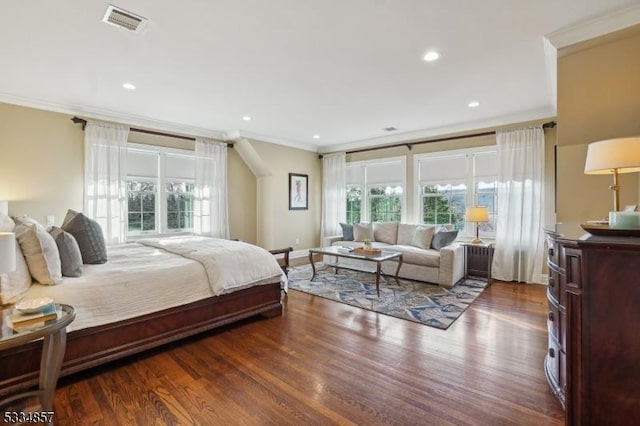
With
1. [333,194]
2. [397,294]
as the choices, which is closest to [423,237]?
[397,294]

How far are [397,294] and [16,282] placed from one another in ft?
12.3

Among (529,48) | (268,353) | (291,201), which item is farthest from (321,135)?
(268,353)

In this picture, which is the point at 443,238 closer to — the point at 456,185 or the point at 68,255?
the point at 456,185

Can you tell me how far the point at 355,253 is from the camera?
4461 mm

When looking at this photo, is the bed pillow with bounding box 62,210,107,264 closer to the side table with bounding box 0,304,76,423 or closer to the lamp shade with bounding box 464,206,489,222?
the side table with bounding box 0,304,76,423

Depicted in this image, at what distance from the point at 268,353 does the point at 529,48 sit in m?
3.49

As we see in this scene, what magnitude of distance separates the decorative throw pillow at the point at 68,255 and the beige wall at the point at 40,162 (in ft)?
7.52

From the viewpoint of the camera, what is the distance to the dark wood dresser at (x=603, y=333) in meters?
1.36

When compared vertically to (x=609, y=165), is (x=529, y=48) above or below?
above

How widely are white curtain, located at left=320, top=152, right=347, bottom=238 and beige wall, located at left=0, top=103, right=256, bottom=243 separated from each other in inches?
181

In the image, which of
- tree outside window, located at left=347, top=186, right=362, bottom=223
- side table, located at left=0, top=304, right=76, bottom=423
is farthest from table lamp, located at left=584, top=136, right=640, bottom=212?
tree outside window, located at left=347, top=186, right=362, bottom=223

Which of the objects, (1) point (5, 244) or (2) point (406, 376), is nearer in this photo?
(1) point (5, 244)

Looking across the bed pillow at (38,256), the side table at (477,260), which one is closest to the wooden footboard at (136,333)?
the bed pillow at (38,256)

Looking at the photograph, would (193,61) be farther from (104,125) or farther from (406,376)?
(406,376)
